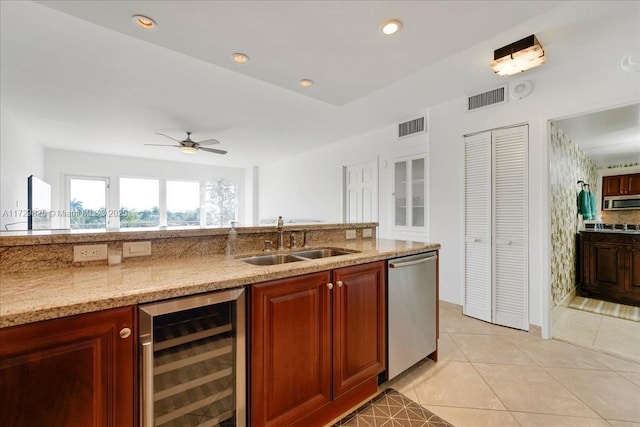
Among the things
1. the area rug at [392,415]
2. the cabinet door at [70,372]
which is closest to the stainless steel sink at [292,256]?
the cabinet door at [70,372]

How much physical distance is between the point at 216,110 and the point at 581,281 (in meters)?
5.69

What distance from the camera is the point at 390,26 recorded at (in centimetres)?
195

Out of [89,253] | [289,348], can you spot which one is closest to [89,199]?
[89,253]

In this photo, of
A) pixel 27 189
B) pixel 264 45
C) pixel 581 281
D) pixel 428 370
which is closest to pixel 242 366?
pixel 428 370

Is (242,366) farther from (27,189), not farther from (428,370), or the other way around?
(27,189)

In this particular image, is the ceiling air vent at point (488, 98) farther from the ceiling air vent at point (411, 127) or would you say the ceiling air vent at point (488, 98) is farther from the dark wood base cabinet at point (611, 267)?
the dark wood base cabinet at point (611, 267)

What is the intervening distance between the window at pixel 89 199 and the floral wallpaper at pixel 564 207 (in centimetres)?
754

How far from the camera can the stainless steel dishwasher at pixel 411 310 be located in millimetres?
1876

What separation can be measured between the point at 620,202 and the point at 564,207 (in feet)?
6.83

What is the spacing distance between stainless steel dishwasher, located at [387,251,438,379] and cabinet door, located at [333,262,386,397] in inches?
3.9

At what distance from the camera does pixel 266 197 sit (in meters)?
7.91

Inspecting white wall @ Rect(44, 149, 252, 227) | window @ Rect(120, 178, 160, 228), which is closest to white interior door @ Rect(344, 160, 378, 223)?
white wall @ Rect(44, 149, 252, 227)

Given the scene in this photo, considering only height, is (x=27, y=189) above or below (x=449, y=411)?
above

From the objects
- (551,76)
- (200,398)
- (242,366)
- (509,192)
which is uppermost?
(551,76)
